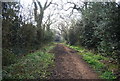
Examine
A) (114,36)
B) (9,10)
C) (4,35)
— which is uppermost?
(9,10)

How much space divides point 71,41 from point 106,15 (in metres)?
15.8

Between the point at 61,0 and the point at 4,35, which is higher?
the point at 61,0

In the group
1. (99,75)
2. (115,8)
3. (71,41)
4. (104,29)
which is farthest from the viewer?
(71,41)

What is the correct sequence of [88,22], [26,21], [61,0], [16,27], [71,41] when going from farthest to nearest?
[71,41]
[61,0]
[88,22]
[26,21]
[16,27]

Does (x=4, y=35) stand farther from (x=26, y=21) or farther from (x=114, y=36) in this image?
(x=114, y=36)

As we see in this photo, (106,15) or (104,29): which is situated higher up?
(106,15)

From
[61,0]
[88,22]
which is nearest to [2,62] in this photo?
[88,22]

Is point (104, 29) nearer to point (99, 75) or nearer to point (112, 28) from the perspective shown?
point (112, 28)

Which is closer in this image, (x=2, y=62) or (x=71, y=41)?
(x=2, y=62)

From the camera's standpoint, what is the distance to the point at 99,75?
5.07 meters

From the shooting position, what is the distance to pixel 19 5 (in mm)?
8125

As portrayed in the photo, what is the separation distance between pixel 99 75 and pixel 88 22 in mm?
7897

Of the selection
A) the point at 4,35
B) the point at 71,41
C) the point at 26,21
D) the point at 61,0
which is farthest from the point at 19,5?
the point at 71,41

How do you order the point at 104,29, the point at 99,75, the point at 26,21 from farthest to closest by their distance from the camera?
the point at 26,21 → the point at 104,29 → the point at 99,75
